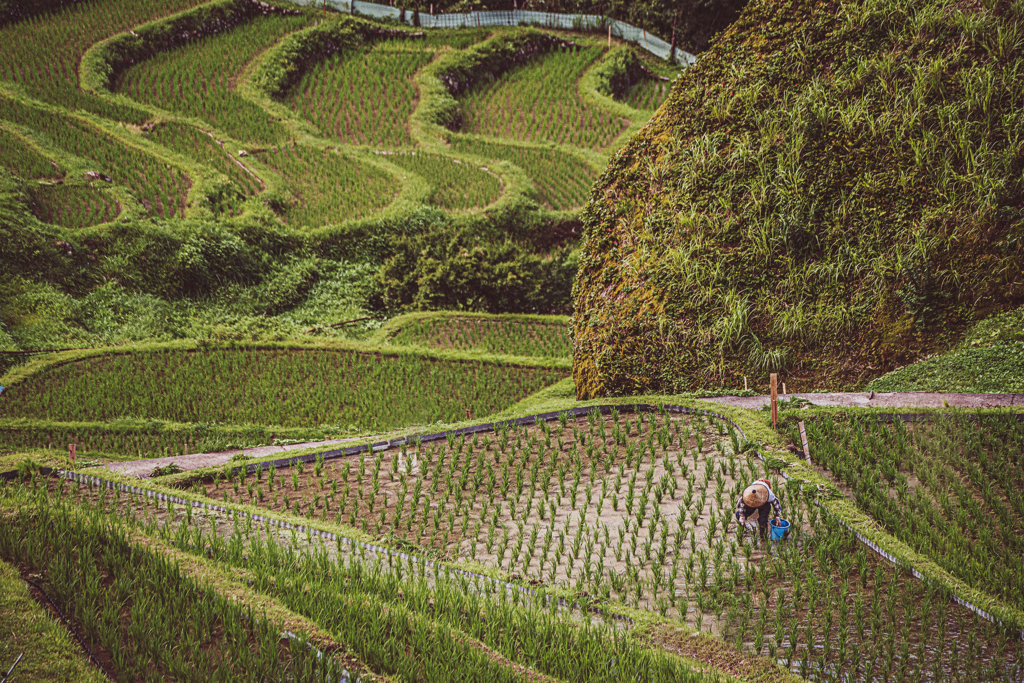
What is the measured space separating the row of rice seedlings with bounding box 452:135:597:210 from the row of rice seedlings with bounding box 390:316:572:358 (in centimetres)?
515

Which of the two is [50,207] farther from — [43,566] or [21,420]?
[43,566]

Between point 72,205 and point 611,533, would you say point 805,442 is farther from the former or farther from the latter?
point 72,205

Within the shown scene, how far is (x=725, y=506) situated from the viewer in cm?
511

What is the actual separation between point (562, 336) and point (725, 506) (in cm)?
754

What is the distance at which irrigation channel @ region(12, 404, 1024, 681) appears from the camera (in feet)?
12.0

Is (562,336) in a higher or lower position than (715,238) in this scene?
lower

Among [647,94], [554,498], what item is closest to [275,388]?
[554,498]

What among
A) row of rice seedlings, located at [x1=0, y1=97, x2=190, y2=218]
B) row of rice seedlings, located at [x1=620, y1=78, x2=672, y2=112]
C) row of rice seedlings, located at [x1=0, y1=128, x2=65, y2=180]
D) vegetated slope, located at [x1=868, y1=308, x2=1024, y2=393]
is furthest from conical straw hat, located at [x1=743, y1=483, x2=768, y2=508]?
row of rice seedlings, located at [x1=620, y1=78, x2=672, y2=112]

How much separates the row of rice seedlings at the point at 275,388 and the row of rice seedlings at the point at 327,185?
5813 millimetres

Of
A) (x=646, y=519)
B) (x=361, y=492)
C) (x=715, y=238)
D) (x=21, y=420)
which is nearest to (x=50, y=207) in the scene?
(x=21, y=420)

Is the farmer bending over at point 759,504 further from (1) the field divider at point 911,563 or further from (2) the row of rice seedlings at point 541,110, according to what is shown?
(2) the row of rice seedlings at point 541,110

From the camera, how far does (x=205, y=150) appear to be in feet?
55.6

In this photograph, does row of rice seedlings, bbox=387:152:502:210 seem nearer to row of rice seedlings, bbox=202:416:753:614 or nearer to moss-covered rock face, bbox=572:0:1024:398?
moss-covered rock face, bbox=572:0:1024:398

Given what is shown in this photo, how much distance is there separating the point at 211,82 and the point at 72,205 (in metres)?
8.34
